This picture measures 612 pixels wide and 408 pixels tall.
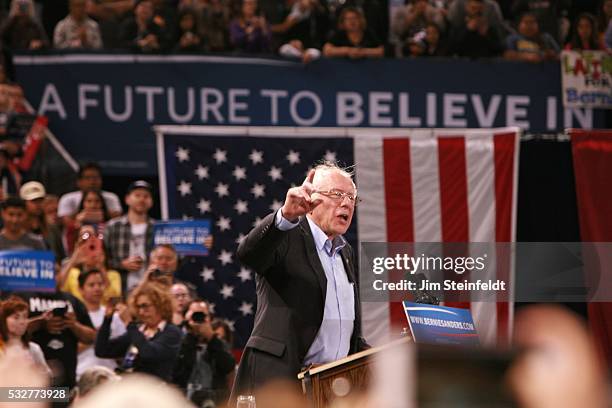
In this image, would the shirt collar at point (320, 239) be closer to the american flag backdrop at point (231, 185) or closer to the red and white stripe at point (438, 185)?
the red and white stripe at point (438, 185)

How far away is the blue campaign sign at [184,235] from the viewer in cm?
866

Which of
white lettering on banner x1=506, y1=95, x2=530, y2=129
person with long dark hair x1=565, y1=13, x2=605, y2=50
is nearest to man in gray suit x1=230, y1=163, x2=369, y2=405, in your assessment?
white lettering on banner x1=506, y1=95, x2=530, y2=129

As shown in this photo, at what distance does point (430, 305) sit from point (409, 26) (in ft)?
27.1

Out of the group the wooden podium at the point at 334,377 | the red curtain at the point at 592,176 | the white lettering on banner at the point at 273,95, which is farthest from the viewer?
the white lettering on banner at the point at 273,95

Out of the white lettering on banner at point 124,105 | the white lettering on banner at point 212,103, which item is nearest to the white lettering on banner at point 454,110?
the white lettering on banner at point 212,103

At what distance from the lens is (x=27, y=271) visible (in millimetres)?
7762

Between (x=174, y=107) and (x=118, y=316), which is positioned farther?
(x=174, y=107)

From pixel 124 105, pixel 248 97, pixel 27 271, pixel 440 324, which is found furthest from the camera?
pixel 248 97

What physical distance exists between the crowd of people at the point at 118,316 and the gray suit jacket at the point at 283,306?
184 centimetres

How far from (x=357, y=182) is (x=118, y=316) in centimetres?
272

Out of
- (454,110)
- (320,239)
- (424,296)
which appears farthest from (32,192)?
(424,296)

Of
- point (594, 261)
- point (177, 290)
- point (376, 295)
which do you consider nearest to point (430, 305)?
point (376, 295)

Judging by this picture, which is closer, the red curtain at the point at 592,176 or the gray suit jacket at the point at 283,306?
the gray suit jacket at the point at 283,306

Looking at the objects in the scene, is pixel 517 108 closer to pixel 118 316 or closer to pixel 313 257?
pixel 118 316
